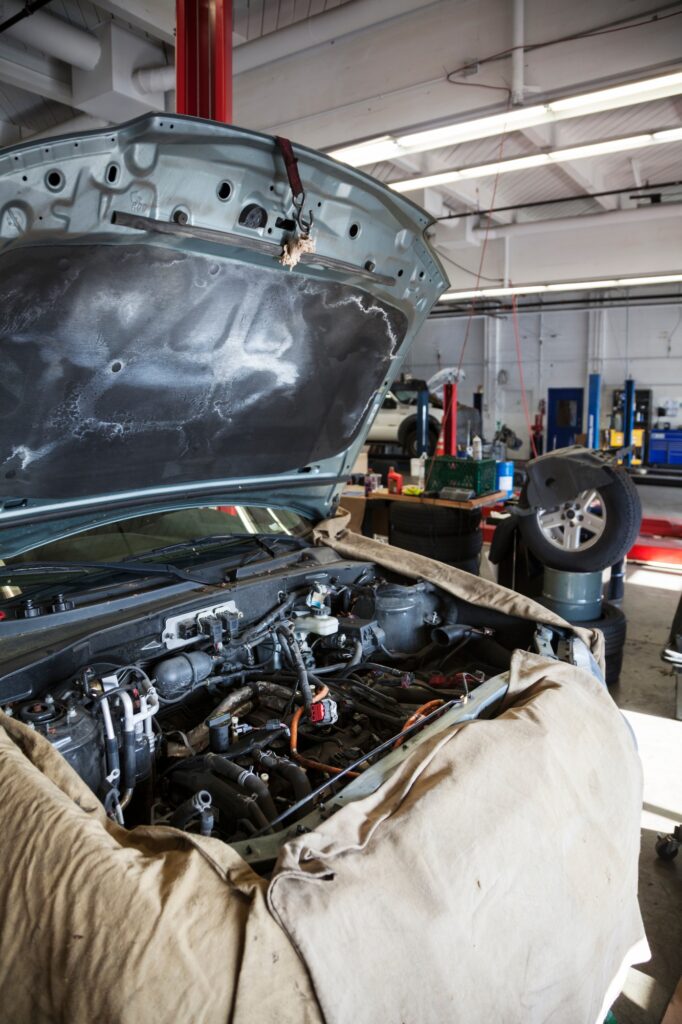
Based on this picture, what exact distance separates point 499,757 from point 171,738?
0.92 meters

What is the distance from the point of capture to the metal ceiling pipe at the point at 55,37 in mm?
4719

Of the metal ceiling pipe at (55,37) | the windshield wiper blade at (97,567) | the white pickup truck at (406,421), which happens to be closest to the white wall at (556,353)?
the white pickup truck at (406,421)

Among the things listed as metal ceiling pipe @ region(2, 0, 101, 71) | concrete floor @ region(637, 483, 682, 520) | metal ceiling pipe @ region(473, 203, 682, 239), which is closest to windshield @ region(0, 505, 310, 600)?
metal ceiling pipe @ region(2, 0, 101, 71)

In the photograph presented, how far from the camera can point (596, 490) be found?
438cm

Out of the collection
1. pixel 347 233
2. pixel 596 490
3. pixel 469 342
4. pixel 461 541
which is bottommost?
pixel 461 541

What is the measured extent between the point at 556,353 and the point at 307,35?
11773 millimetres

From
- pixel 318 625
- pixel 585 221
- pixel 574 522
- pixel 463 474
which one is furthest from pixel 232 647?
pixel 585 221

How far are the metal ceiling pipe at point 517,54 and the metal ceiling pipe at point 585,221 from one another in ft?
16.1

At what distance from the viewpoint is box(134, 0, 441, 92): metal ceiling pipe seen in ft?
15.0

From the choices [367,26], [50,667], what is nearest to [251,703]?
[50,667]

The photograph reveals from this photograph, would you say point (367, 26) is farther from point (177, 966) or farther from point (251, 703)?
point (177, 966)

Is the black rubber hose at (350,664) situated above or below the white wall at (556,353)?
below

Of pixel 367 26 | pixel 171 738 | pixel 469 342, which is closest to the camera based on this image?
pixel 171 738

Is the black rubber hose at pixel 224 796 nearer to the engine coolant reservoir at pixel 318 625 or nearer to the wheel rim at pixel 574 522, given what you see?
the engine coolant reservoir at pixel 318 625
